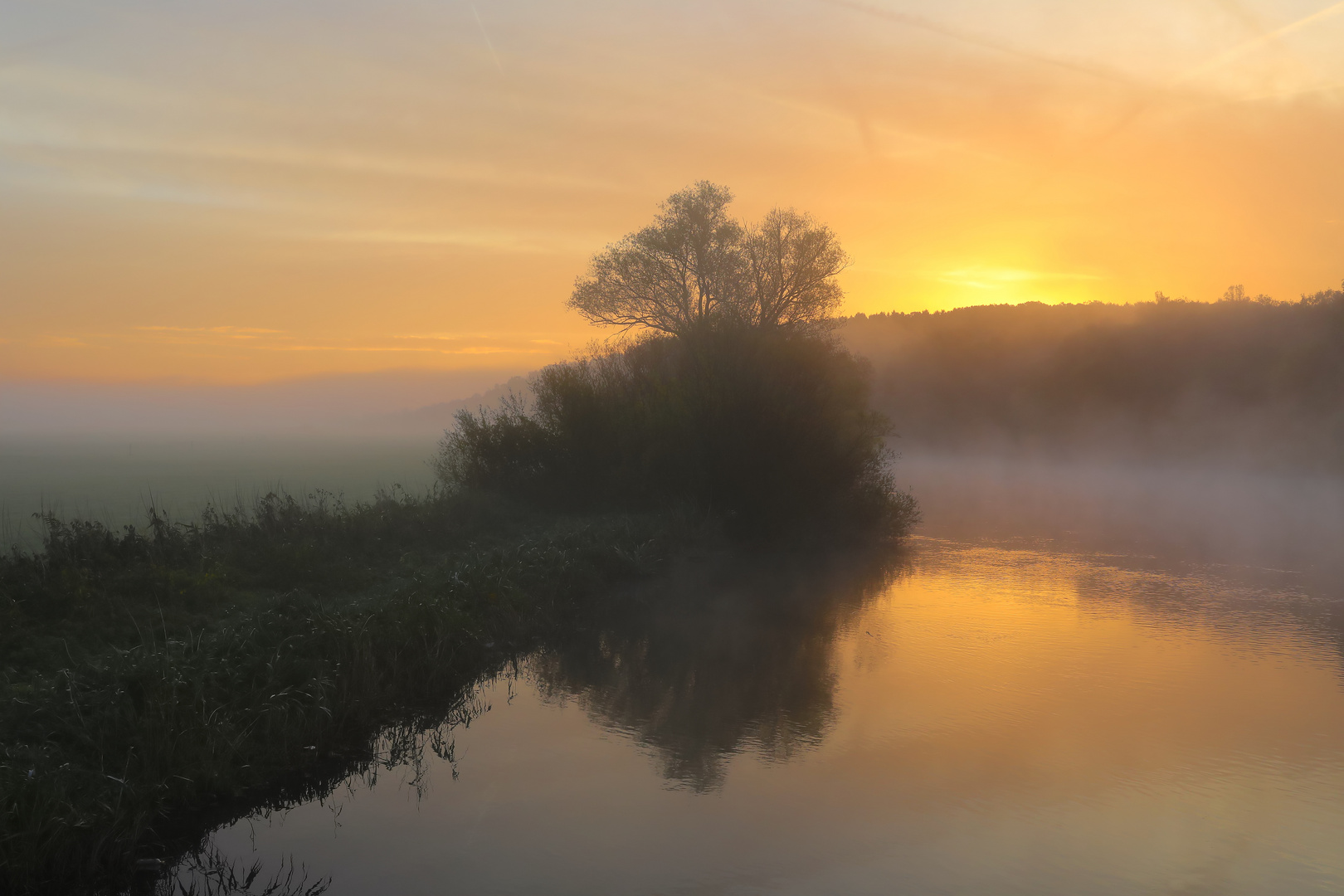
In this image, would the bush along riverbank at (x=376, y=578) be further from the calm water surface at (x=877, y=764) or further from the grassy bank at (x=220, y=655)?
the calm water surface at (x=877, y=764)

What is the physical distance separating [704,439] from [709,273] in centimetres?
1371

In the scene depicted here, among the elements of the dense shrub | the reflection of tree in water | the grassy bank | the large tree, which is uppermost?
the large tree

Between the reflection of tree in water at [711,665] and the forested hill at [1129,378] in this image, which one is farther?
the forested hill at [1129,378]

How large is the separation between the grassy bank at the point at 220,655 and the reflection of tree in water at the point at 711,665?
0.98 meters

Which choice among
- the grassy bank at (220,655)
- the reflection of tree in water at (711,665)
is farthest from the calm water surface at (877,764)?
the grassy bank at (220,655)

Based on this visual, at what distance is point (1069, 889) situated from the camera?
5.36 meters

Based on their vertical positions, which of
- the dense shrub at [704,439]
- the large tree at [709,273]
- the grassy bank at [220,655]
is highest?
the large tree at [709,273]

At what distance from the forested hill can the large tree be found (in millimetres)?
25441

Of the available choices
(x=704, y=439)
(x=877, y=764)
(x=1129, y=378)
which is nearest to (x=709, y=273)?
(x=704, y=439)

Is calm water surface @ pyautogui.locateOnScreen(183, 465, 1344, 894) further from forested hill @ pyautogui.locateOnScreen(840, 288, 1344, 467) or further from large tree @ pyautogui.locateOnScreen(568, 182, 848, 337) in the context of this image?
forested hill @ pyautogui.locateOnScreen(840, 288, 1344, 467)

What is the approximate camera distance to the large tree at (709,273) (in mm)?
29594

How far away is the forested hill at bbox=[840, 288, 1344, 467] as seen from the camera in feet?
140

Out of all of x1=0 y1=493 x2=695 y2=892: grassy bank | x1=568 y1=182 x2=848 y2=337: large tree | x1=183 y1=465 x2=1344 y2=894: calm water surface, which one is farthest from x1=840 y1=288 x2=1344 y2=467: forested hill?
x1=0 y1=493 x2=695 y2=892: grassy bank

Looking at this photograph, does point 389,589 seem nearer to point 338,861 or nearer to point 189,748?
point 189,748
